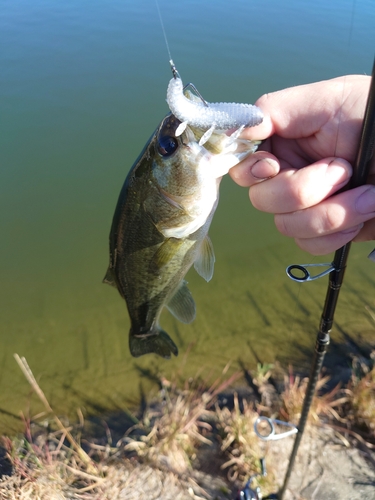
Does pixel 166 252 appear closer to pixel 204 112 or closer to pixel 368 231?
pixel 204 112

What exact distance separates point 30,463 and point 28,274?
237 cm

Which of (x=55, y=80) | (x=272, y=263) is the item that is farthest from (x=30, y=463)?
(x=55, y=80)

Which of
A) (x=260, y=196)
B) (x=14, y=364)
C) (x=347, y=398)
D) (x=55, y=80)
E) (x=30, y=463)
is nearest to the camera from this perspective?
(x=260, y=196)

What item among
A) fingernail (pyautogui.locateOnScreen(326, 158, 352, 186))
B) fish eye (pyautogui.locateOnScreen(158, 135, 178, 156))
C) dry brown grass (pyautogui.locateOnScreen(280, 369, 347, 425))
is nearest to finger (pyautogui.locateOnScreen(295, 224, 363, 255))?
fingernail (pyautogui.locateOnScreen(326, 158, 352, 186))

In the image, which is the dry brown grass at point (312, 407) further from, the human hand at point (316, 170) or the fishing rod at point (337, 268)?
the human hand at point (316, 170)

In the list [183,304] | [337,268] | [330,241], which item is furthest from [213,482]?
[330,241]

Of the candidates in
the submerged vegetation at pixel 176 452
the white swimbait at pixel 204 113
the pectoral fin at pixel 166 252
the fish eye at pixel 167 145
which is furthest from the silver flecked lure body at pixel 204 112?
the submerged vegetation at pixel 176 452

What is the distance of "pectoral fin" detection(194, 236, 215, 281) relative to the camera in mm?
1876

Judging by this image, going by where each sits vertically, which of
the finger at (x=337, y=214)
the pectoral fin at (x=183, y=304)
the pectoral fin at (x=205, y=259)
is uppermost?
the finger at (x=337, y=214)

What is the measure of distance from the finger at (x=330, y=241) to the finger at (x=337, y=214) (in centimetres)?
3

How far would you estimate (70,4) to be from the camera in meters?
11.6

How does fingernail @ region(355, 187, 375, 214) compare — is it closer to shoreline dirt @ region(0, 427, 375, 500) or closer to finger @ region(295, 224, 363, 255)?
finger @ region(295, 224, 363, 255)

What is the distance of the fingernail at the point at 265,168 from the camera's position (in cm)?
156

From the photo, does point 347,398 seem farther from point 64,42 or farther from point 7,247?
point 64,42
